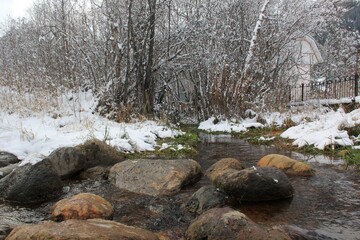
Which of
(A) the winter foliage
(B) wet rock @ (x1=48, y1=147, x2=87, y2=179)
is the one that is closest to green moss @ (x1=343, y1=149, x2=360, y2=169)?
(B) wet rock @ (x1=48, y1=147, x2=87, y2=179)

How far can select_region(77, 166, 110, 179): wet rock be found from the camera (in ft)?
19.2

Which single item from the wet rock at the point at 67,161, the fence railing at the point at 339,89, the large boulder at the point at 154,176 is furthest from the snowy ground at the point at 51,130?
the fence railing at the point at 339,89

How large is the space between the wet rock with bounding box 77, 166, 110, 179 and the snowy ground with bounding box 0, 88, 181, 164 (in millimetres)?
756

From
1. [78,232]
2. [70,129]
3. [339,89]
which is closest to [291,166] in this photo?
[78,232]

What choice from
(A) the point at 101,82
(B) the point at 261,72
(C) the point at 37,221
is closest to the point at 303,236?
(C) the point at 37,221

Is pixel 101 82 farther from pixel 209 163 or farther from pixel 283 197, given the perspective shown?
pixel 283 197

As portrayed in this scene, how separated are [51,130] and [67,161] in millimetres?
2842

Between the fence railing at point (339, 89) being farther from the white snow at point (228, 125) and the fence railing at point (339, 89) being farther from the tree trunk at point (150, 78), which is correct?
the tree trunk at point (150, 78)

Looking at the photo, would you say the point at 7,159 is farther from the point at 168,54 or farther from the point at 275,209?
the point at 168,54

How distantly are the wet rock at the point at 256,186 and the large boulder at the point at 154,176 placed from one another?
83 centimetres

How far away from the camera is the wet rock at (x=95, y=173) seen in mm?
5860

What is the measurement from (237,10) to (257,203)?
16.6 metres

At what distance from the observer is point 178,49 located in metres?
16.8

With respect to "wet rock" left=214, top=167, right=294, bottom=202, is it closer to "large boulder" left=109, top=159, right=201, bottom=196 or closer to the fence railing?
"large boulder" left=109, top=159, right=201, bottom=196
